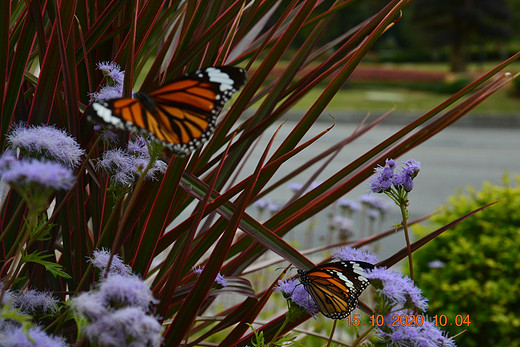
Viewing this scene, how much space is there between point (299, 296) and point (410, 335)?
19 centimetres

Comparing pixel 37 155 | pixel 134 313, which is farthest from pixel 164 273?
pixel 134 313

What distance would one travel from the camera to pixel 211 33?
109 cm

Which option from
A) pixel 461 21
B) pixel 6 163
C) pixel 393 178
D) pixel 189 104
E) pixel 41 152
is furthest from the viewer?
pixel 461 21

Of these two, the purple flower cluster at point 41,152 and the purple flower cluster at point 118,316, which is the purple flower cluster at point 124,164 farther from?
the purple flower cluster at point 118,316

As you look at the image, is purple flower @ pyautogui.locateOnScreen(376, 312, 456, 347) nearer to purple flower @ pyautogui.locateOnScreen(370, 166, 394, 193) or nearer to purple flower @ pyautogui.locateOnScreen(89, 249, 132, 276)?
purple flower @ pyautogui.locateOnScreen(370, 166, 394, 193)

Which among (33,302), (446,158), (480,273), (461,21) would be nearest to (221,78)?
(33,302)

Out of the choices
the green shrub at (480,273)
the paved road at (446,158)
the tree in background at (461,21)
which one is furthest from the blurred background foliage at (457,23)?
the green shrub at (480,273)

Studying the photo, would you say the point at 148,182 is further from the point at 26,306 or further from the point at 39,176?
the point at 39,176

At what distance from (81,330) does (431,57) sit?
34.1 meters

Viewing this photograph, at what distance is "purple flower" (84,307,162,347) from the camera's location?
61 cm

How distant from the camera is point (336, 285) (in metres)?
1.06

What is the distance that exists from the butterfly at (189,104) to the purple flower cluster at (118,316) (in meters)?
0.26

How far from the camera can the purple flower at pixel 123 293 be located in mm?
658

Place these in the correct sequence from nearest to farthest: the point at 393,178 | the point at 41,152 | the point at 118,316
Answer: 1. the point at 118,316
2. the point at 41,152
3. the point at 393,178
